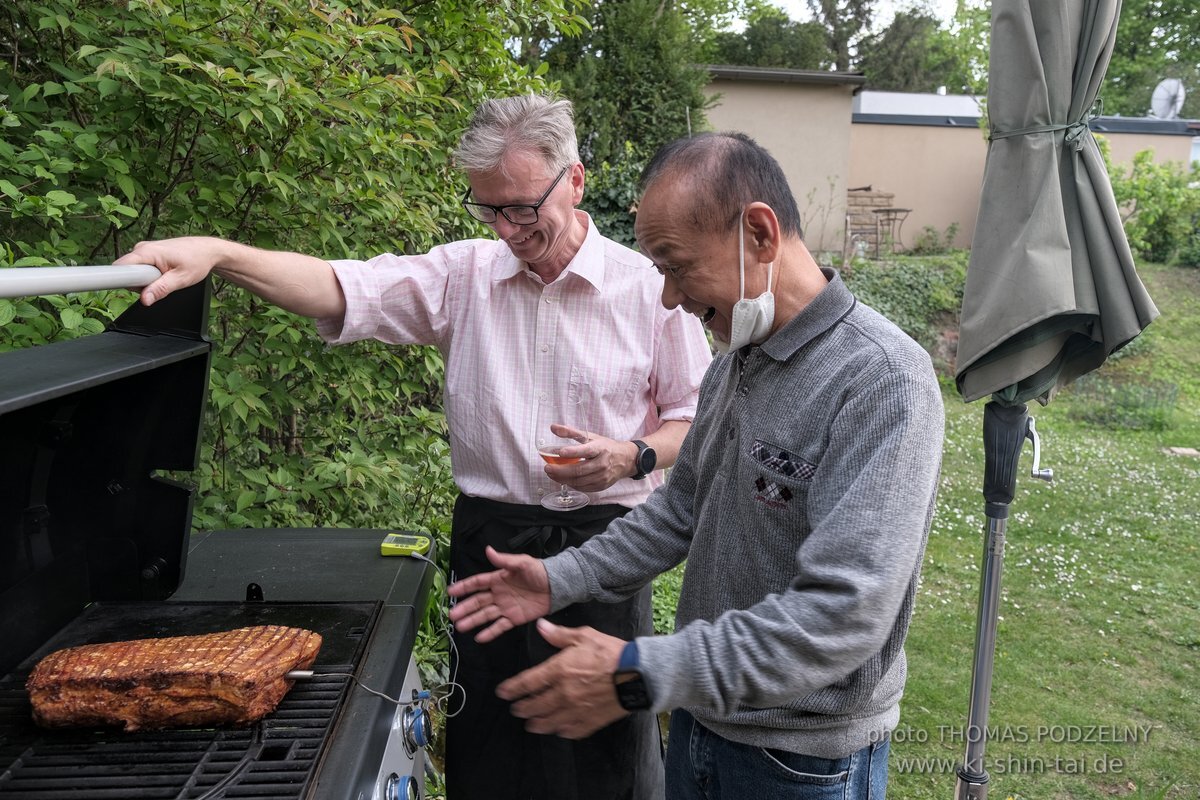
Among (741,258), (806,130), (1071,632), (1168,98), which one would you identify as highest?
(1168,98)

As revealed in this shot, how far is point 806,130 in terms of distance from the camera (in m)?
18.6

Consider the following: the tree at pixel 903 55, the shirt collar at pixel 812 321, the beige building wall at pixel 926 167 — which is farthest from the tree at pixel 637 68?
the tree at pixel 903 55

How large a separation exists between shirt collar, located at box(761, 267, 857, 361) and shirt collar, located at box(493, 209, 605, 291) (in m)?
0.95

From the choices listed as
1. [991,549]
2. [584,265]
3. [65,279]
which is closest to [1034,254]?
[991,549]

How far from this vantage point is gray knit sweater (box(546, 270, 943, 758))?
4.56ft

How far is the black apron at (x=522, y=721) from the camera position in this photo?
257cm

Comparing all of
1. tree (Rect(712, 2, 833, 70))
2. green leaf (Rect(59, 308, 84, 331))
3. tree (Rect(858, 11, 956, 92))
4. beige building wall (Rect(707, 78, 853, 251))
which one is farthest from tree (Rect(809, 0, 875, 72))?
green leaf (Rect(59, 308, 84, 331))

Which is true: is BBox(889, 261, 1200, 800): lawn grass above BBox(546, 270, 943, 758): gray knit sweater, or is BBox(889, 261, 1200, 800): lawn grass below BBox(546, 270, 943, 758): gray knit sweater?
below

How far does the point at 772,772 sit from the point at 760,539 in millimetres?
449

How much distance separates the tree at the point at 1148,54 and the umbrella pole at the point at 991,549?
37.0 metres

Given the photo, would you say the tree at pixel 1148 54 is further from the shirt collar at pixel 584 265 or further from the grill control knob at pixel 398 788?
the grill control knob at pixel 398 788

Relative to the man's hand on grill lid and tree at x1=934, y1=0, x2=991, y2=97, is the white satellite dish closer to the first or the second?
tree at x1=934, y1=0, x2=991, y2=97

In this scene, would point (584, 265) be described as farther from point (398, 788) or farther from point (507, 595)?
point (398, 788)

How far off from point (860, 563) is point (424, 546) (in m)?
1.38
